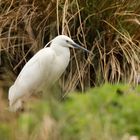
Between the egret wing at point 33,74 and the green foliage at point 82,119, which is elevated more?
the green foliage at point 82,119

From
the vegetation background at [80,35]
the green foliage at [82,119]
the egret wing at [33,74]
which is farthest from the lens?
the vegetation background at [80,35]

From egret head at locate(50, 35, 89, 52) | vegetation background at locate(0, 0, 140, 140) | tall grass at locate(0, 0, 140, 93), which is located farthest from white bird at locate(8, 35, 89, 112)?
tall grass at locate(0, 0, 140, 93)

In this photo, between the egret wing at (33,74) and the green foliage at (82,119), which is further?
the egret wing at (33,74)

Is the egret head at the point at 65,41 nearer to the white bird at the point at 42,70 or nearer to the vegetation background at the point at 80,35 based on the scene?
the white bird at the point at 42,70

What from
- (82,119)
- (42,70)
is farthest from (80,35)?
(82,119)

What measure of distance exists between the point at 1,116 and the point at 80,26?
365 cm

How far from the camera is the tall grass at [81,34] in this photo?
280 inches

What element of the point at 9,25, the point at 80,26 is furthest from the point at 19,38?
the point at 80,26

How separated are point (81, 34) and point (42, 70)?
0.78m

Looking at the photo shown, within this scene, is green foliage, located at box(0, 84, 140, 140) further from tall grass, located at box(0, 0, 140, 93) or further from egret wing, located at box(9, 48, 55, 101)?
tall grass, located at box(0, 0, 140, 93)

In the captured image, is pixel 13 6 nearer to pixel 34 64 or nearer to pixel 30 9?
pixel 30 9

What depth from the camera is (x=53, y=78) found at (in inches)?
264

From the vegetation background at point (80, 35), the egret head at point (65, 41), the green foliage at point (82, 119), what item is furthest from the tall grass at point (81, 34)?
the green foliage at point (82, 119)

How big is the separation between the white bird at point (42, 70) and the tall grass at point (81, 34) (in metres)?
0.35
